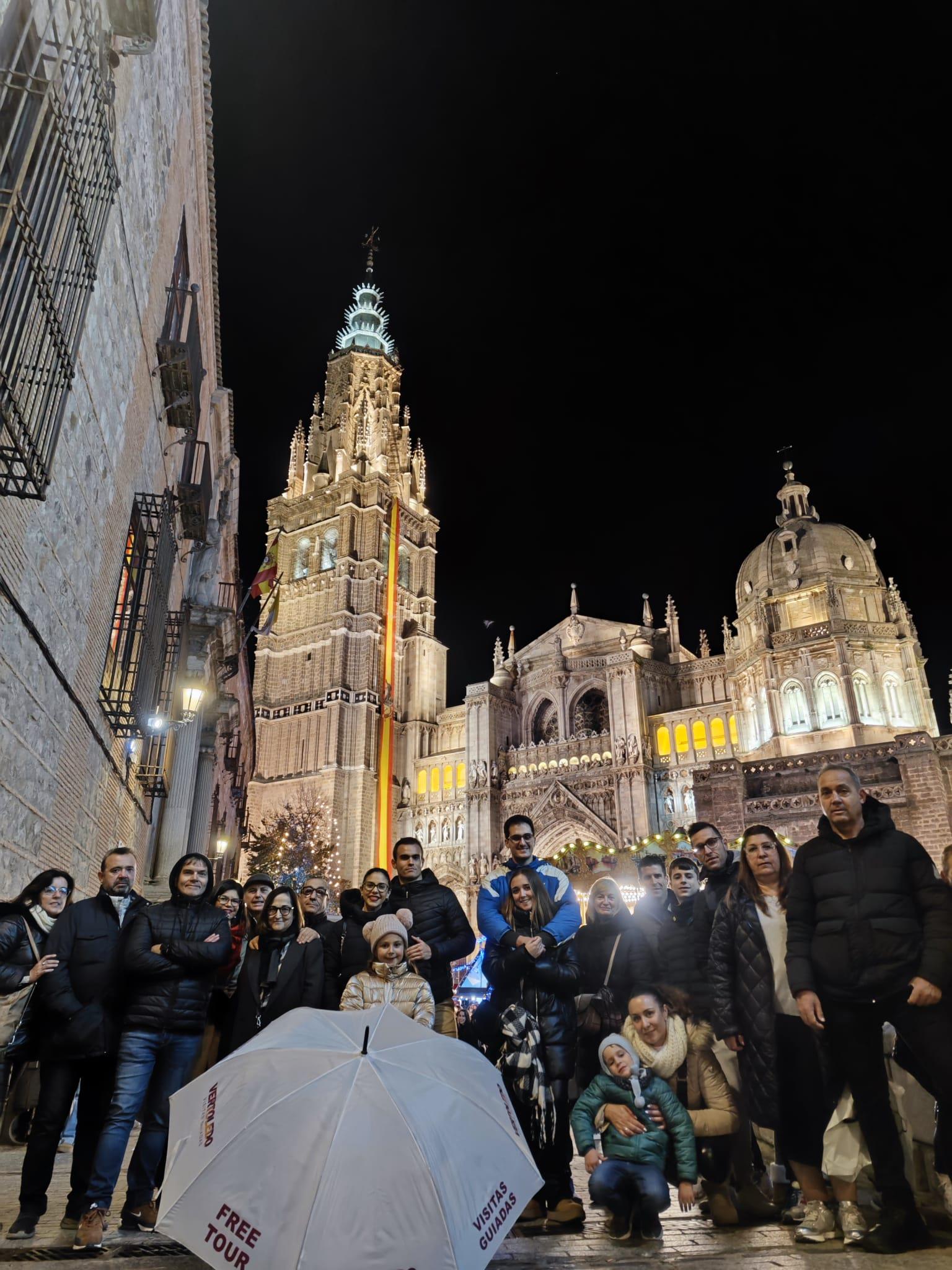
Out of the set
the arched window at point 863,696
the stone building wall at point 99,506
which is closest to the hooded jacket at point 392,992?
the stone building wall at point 99,506

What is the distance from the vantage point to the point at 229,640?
22.8 meters

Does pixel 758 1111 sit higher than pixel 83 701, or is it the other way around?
pixel 83 701

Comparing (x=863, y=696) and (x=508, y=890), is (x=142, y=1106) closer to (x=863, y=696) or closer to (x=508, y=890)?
(x=508, y=890)

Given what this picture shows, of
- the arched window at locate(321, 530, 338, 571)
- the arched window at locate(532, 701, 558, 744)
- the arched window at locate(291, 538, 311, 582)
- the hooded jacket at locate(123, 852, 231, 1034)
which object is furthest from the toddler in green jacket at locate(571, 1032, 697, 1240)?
the arched window at locate(291, 538, 311, 582)

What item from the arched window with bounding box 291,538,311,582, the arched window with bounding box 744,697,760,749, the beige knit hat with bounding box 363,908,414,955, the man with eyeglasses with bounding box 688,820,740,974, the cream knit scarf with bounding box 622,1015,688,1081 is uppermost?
the arched window with bounding box 291,538,311,582

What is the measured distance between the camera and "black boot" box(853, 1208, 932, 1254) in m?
3.93

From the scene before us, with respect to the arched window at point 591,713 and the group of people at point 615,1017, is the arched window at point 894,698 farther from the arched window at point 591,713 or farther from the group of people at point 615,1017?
the group of people at point 615,1017

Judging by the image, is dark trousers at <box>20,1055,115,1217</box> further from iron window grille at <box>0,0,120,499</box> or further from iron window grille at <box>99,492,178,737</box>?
iron window grille at <box>99,492,178,737</box>

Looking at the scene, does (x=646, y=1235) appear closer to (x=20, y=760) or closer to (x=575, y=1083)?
(x=575, y=1083)

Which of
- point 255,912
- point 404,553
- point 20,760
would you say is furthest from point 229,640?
point 404,553

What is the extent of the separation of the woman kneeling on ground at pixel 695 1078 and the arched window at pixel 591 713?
1454 inches

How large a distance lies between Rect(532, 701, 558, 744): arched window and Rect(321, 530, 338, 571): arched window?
716 inches

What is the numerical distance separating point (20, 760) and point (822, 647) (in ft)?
110

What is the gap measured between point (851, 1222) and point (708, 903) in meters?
1.95
